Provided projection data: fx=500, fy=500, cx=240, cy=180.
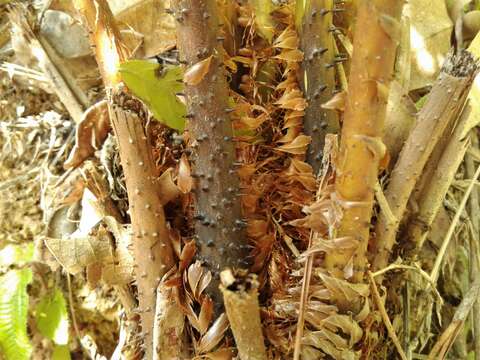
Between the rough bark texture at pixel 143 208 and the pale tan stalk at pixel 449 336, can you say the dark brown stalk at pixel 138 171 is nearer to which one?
the rough bark texture at pixel 143 208

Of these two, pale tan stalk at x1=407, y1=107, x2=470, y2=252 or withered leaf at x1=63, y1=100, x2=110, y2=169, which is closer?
pale tan stalk at x1=407, y1=107, x2=470, y2=252

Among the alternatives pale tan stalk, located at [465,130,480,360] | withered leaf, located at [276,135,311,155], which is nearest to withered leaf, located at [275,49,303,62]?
withered leaf, located at [276,135,311,155]

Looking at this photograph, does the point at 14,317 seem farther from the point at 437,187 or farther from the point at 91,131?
the point at 437,187

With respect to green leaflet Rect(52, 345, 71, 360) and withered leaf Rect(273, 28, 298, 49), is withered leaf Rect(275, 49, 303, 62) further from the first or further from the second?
green leaflet Rect(52, 345, 71, 360)

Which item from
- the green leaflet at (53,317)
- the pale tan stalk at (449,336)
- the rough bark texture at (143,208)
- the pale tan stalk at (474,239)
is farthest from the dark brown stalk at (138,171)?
the pale tan stalk at (474,239)

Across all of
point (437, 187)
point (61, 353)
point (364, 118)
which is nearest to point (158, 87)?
point (364, 118)
